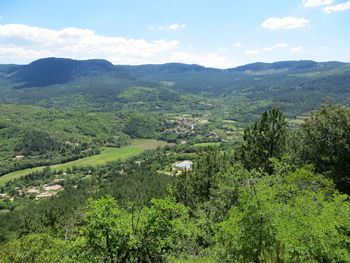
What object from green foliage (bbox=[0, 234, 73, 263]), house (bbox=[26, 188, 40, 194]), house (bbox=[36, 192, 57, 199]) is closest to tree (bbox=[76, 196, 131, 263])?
green foliage (bbox=[0, 234, 73, 263])

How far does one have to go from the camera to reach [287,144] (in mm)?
28859

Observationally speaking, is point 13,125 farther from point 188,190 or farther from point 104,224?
point 104,224

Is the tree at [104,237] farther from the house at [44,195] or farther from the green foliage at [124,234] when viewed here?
the house at [44,195]

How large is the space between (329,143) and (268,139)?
6.00 metres

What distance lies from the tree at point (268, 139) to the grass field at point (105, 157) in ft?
377

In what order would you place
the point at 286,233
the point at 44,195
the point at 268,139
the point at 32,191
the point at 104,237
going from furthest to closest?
the point at 32,191 → the point at 44,195 → the point at 268,139 → the point at 104,237 → the point at 286,233

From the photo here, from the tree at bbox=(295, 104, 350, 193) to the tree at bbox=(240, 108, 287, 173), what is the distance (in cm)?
261

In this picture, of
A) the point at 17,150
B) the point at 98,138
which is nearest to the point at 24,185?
the point at 17,150

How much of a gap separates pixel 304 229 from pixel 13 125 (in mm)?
204259

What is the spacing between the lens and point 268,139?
89.5ft

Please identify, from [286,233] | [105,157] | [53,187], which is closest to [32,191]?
[53,187]

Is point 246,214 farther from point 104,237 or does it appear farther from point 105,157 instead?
point 105,157

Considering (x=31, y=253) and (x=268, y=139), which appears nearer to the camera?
(x=31, y=253)

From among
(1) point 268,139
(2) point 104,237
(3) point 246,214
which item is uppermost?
(3) point 246,214
